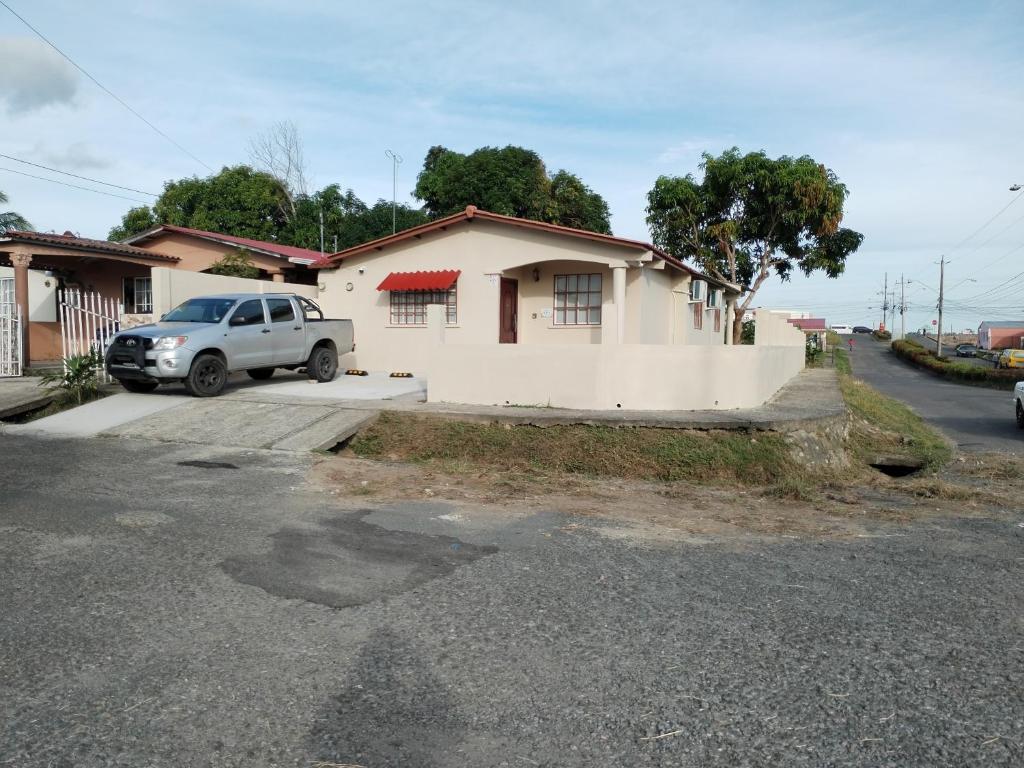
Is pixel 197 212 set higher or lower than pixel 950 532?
higher

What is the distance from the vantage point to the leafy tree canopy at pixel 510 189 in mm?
38000

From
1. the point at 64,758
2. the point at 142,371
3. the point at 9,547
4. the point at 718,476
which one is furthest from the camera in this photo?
the point at 142,371

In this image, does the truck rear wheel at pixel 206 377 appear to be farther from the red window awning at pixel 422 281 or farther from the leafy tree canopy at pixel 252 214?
the leafy tree canopy at pixel 252 214

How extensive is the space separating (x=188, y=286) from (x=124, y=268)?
575cm

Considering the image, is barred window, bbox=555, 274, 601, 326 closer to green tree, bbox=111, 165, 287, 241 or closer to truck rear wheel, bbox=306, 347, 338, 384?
truck rear wheel, bbox=306, 347, 338, 384

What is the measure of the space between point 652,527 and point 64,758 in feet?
15.0

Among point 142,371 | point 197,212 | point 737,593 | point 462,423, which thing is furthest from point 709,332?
point 197,212

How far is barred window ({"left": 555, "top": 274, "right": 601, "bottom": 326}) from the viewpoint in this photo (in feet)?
53.9

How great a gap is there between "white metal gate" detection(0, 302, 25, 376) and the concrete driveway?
3.42 metres

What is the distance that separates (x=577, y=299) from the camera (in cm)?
1666

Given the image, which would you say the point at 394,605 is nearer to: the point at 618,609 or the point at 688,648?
the point at 618,609

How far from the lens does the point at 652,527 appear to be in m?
6.43

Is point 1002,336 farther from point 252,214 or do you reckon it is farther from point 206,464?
point 206,464

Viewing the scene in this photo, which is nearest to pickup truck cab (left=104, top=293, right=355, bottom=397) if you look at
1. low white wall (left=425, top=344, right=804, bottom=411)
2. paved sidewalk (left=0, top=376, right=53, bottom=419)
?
paved sidewalk (left=0, top=376, right=53, bottom=419)
